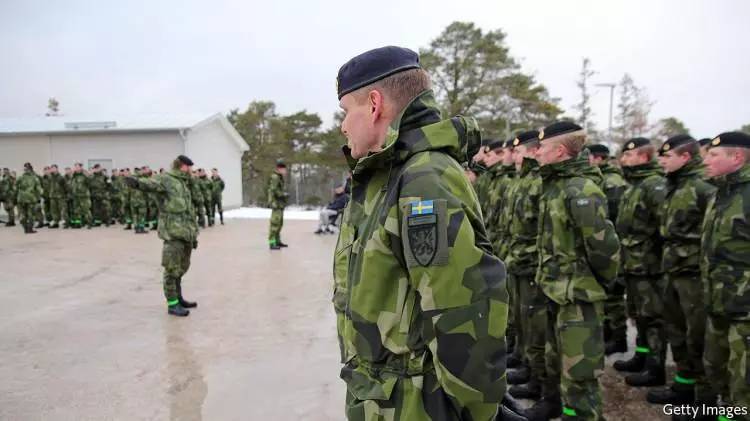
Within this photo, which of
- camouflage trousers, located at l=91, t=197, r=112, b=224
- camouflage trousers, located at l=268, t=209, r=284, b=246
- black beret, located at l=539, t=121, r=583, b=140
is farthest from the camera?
camouflage trousers, located at l=91, t=197, r=112, b=224

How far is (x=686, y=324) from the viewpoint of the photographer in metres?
3.80

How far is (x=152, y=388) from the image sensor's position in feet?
12.9

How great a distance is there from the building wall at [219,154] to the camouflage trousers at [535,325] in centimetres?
1794

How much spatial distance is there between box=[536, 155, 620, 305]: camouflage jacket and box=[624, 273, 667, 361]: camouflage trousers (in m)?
1.62

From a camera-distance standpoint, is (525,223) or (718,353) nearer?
(718,353)

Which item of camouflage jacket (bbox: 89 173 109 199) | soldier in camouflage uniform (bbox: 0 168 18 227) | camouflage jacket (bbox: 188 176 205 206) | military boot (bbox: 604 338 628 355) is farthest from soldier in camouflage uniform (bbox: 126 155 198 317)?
soldier in camouflage uniform (bbox: 0 168 18 227)

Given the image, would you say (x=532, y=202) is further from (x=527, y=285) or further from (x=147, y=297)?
(x=147, y=297)

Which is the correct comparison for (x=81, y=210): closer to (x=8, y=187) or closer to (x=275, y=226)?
(x=8, y=187)

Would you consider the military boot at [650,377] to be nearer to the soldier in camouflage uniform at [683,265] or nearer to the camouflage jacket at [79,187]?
the soldier in camouflage uniform at [683,265]

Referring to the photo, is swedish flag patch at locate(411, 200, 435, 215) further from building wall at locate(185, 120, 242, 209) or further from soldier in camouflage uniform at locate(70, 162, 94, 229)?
building wall at locate(185, 120, 242, 209)

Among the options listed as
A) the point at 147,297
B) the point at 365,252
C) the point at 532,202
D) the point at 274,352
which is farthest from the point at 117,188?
the point at 365,252

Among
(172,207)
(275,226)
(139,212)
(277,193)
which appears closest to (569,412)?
(172,207)

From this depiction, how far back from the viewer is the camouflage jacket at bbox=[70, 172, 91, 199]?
597 inches

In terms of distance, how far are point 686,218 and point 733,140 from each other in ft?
3.17
